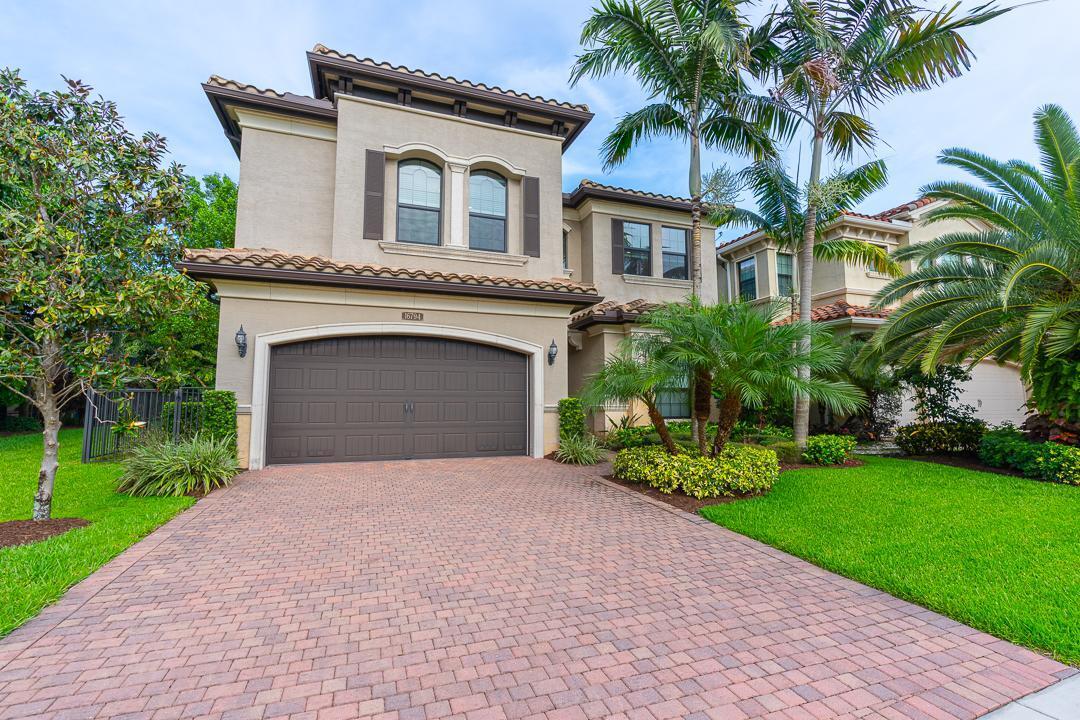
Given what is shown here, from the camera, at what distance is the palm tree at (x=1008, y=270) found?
27.5ft

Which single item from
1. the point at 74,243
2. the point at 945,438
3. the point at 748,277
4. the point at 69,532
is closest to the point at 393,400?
the point at 69,532

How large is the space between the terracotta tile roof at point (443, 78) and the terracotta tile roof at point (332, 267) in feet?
15.3

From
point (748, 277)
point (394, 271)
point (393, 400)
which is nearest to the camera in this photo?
point (394, 271)

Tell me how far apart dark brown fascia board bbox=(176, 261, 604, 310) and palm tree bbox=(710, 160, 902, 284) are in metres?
4.38

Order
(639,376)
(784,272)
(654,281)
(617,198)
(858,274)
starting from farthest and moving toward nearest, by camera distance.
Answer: (784,272) < (858,274) < (654,281) < (617,198) < (639,376)

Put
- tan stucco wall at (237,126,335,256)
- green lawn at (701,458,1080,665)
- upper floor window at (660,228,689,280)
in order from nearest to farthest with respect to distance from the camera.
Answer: green lawn at (701,458,1080,665), tan stucco wall at (237,126,335,256), upper floor window at (660,228,689,280)

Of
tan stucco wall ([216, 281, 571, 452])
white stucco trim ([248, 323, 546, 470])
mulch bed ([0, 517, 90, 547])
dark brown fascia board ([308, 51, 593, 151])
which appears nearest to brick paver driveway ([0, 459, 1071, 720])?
mulch bed ([0, 517, 90, 547])

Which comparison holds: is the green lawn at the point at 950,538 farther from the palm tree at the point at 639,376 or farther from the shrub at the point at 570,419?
the shrub at the point at 570,419

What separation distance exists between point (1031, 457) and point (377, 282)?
12262mm

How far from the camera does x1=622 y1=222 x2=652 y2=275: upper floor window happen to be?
615 inches

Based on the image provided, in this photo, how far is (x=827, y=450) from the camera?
10086 millimetres

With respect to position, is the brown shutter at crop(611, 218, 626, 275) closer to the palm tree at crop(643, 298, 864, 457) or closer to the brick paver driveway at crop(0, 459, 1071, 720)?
the palm tree at crop(643, 298, 864, 457)

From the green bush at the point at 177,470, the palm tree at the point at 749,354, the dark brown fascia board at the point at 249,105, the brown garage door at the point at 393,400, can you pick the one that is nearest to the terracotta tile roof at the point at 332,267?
the brown garage door at the point at 393,400

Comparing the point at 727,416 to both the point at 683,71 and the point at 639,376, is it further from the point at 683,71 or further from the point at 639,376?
the point at 683,71
